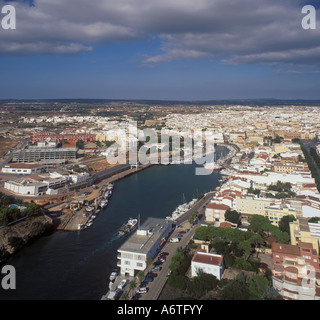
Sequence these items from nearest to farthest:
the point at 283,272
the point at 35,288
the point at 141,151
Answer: the point at 283,272 → the point at 35,288 → the point at 141,151

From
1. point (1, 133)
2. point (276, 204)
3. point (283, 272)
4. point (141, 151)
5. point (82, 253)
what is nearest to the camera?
point (283, 272)

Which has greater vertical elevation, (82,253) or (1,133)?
(1,133)

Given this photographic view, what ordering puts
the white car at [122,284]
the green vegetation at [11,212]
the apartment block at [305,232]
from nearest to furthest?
the white car at [122,284] → the apartment block at [305,232] → the green vegetation at [11,212]

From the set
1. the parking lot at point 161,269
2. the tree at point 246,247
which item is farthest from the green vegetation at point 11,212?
the tree at point 246,247

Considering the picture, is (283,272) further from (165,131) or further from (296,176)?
(165,131)

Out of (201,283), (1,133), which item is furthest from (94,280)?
(1,133)

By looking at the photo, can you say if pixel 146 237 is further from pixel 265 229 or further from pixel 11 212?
pixel 11 212

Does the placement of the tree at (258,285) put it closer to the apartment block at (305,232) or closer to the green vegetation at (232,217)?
the apartment block at (305,232)
